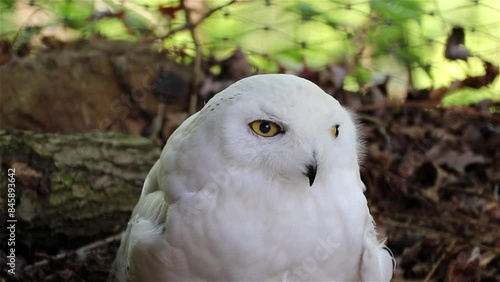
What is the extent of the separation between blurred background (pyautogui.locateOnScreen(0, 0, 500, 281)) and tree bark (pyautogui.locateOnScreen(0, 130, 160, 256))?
0.02m

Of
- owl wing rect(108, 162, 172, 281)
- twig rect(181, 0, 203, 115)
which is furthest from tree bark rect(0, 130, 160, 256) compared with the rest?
twig rect(181, 0, 203, 115)

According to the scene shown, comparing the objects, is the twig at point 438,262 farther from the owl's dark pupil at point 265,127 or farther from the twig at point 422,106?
the owl's dark pupil at point 265,127

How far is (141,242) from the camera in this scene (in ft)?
8.25

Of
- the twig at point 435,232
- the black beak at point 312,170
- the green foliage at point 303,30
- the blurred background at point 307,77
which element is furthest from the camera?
the green foliage at point 303,30

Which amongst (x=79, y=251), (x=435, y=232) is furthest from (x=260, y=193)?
(x=435, y=232)

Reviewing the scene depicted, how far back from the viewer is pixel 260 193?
7.82ft

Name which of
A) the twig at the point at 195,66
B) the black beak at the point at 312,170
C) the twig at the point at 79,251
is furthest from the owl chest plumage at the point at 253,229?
the twig at the point at 195,66

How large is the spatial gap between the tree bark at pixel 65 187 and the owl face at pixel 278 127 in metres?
1.32

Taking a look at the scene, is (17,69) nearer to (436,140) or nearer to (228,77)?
(228,77)

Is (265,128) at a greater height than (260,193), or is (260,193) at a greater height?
(265,128)

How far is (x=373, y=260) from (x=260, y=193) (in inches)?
20.4

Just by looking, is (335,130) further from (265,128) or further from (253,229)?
(253,229)

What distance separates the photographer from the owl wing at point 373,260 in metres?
2.57

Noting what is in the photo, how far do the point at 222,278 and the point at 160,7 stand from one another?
97.9 inches
